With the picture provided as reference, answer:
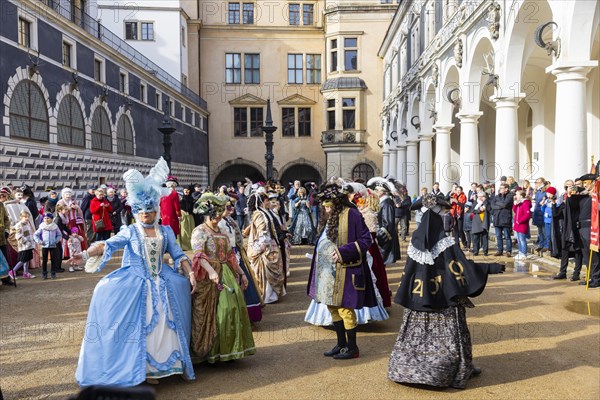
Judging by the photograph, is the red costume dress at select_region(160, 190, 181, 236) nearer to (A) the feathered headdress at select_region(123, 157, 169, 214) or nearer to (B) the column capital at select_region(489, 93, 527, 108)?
(A) the feathered headdress at select_region(123, 157, 169, 214)

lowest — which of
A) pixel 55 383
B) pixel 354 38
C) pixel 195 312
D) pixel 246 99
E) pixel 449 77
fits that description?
pixel 55 383

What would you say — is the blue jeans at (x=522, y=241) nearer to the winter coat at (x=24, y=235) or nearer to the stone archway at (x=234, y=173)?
the winter coat at (x=24, y=235)

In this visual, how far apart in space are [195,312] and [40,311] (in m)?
3.96

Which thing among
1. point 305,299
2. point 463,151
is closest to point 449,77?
point 463,151

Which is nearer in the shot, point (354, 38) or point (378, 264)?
point (378, 264)

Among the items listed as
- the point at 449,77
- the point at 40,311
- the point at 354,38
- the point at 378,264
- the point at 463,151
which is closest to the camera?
the point at 378,264

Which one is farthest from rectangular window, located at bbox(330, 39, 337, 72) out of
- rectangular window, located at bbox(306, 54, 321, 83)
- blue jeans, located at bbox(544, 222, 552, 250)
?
blue jeans, located at bbox(544, 222, 552, 250)

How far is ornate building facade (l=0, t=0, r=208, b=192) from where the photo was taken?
15.3 m

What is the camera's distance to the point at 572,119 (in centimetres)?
1065

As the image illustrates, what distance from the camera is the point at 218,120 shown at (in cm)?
4078

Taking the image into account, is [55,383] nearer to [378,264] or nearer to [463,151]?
[378,264]

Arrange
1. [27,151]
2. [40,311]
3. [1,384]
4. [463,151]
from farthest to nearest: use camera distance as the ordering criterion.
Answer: [463,151], [27,151], [40,311], [1,384]

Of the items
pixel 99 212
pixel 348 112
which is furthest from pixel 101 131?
pixel 348 112

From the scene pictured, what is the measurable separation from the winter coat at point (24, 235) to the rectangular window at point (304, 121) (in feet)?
101
